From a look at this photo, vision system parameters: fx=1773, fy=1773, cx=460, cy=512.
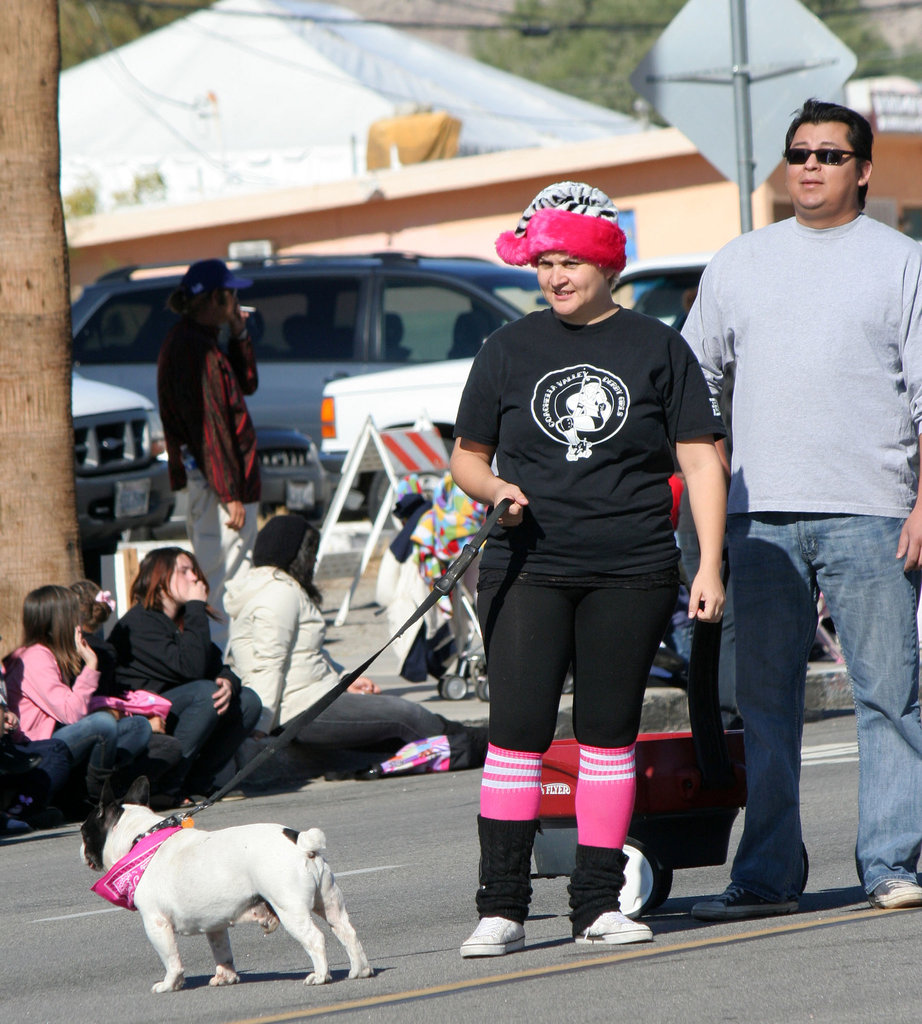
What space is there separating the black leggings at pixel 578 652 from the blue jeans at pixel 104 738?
367 cm

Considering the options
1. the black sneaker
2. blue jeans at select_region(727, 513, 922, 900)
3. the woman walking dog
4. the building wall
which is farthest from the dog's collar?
the building wall

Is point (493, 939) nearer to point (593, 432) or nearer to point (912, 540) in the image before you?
point (593, 432)

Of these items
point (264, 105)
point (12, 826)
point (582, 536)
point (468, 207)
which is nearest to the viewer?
point (582, 536)

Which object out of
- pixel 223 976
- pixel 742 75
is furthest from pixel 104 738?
pixel 742 75

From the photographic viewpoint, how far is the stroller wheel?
34.0ft

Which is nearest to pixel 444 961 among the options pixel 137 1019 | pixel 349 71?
pixel 137 1019

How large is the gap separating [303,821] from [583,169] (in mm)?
20562

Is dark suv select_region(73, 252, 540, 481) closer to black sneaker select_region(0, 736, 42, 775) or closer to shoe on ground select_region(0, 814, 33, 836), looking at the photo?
shoe on ground select_region(0, 814, 33, 836)

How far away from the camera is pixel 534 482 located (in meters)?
4.61

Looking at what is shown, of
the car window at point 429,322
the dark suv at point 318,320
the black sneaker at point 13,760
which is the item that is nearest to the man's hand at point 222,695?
the black sneaker at point 13,760

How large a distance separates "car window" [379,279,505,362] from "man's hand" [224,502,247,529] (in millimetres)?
6062

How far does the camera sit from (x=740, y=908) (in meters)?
4.99

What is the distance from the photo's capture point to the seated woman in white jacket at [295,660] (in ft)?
28.8

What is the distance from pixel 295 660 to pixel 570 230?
189 inches
